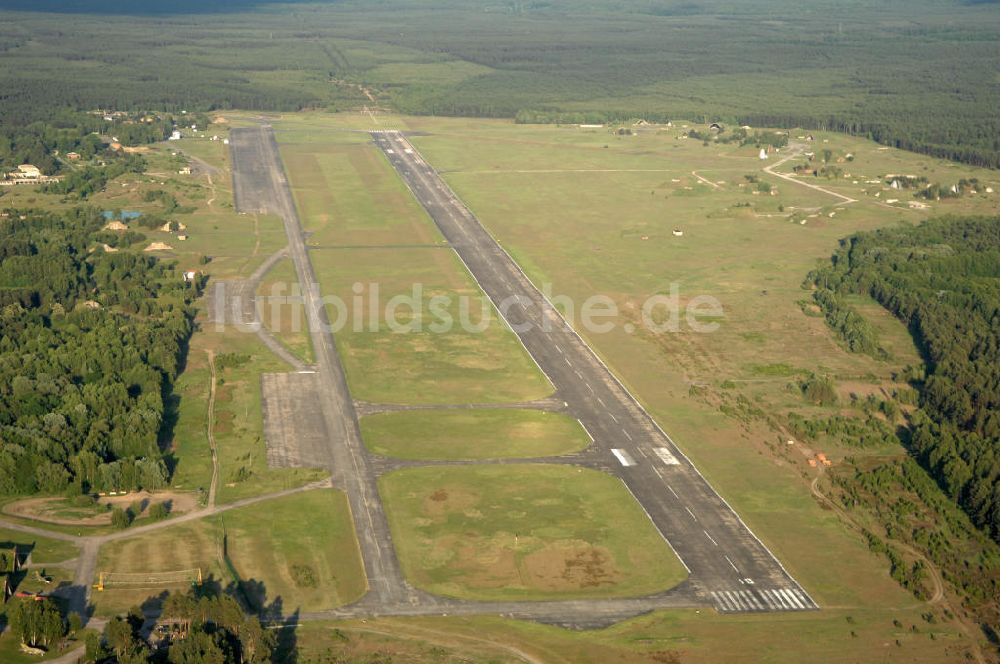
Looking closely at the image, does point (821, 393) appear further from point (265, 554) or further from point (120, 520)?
point (120, 520)

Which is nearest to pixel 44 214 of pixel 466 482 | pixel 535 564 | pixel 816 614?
pixel 466 482

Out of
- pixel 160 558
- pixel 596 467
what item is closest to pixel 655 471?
pixel 596 467

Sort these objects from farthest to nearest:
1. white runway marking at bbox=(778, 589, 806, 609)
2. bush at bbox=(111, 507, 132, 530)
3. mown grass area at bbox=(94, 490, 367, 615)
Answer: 1. bush at bbox=(111, 507, 132, 530)
2. white runway marking at bbox=(778, 589, 806, 609)
3. mown grass area at bbox=(94, 490, 367, 615)

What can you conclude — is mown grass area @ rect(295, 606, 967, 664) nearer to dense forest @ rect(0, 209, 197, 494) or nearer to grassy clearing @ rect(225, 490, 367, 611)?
grassy clearing @ rect(225, 490, 367, 611)

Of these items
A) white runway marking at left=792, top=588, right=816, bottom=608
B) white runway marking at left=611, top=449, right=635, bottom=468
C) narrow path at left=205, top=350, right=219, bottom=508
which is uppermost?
white runway marking at left=611, top=449, right=635, bottom=468

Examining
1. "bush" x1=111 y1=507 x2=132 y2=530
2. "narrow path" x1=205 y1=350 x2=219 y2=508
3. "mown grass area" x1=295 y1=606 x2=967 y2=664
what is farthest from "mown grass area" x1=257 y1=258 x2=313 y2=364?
"mown grass area" x1=295 y1=606 x2=967 y2=664

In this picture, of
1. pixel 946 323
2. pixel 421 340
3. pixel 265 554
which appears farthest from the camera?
pixel 946 323

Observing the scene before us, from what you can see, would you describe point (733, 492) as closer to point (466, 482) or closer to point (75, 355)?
point (466, 482)
